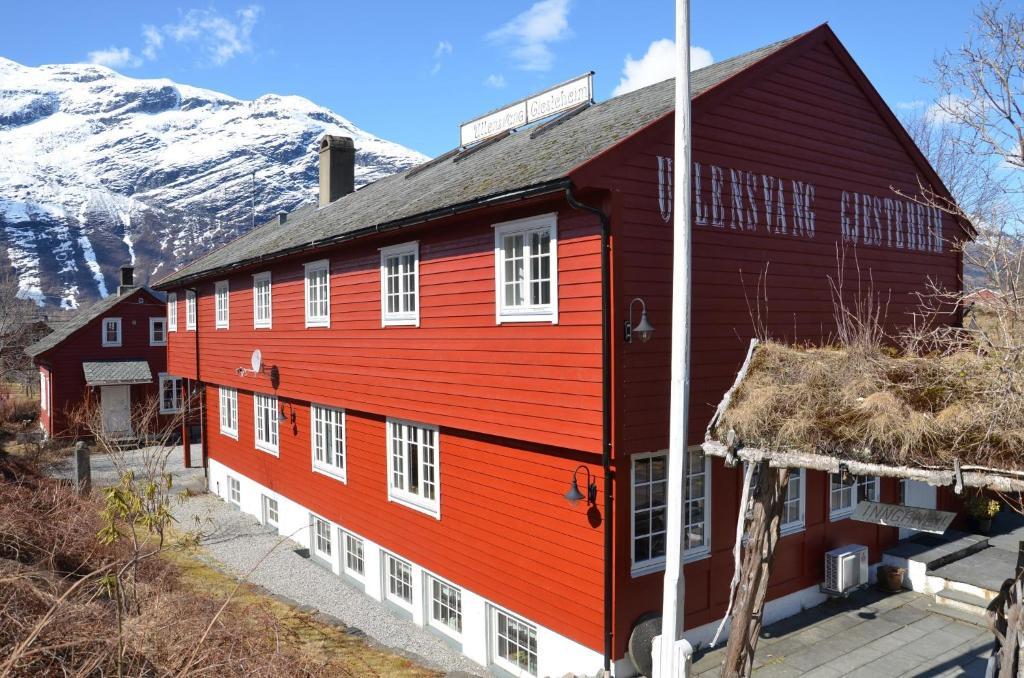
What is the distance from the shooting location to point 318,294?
52.5 feet

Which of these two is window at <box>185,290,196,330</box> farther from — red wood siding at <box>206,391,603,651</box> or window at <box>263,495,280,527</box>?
red wood siding at <box>206,391,603,651</box>

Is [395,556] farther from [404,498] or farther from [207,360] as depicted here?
[207,360]

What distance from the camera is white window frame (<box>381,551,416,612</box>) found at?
43.3 feet

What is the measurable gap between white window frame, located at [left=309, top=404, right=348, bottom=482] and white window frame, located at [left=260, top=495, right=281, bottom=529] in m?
3.43

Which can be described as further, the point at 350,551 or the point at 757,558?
the point at 350,551

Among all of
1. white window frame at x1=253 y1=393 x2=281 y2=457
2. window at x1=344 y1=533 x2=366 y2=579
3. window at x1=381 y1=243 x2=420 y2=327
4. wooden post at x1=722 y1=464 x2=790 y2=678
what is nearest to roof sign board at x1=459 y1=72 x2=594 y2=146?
window at x1=381 y1=243 x2=420 y2=327

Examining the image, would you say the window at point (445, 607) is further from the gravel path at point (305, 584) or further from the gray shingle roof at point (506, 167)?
the gray shingle roof at point (506, 167)

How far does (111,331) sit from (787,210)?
34.3m

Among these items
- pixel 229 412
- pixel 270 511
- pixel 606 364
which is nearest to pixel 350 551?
pixel 270 511

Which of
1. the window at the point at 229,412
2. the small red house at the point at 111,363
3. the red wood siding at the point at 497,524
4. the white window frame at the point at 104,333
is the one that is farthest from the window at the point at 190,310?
the white window frame at the point at 104,333

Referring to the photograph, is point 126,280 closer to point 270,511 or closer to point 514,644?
point 270,511

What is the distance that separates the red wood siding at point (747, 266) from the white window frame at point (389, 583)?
535cm

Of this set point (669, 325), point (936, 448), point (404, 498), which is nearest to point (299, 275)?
point (404, 498)

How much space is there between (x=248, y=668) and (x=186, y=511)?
16.4 metres
